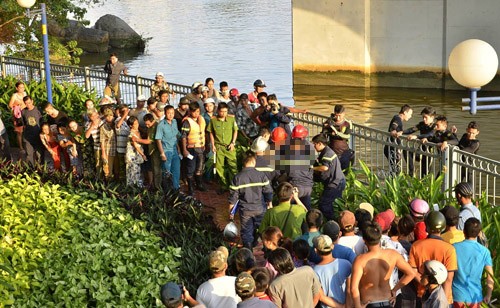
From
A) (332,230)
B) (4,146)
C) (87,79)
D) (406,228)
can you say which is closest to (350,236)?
(332,230)

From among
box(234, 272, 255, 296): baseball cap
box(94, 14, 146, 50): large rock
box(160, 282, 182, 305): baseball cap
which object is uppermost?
box(94, 14, 146, 50): large rock

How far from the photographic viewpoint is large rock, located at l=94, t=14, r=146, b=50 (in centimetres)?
4969

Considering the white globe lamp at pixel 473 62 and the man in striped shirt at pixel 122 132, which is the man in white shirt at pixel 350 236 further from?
the man in striped shirt at pixel 122 132

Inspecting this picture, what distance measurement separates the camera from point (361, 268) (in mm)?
8156

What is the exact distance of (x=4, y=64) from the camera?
24562 millimetres

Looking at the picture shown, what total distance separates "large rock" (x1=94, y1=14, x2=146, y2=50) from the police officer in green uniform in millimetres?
36206

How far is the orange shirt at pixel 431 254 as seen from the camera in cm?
834

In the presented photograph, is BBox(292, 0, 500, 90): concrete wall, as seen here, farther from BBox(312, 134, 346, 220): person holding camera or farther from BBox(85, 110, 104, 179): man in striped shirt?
BBox(312, 134, 346, 220): person holding camera

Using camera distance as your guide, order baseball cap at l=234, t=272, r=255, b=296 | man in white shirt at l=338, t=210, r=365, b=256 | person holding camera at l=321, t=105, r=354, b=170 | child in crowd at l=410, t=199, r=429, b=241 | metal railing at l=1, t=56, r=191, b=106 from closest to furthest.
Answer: baseball cap at l=234, t=272, r=255, b=296
man in white shirt at l=338, t=210, r=365, b=256
child in crowd at l=410, t=199, r=429, b=241
person holding camera at l=321, t=105, r=354, b=170
metal railing at l=1, t=56, r=191, b=106

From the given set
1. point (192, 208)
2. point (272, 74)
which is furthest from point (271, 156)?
point (272, 74)

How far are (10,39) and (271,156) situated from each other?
62.2 feet

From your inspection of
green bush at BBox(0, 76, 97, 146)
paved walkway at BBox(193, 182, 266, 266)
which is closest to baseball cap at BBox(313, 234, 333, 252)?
paved walkway at BBox(193, 182, 266, 266)

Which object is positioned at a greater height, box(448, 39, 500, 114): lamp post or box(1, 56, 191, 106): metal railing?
box(448, 39, 500, 114): lamp post

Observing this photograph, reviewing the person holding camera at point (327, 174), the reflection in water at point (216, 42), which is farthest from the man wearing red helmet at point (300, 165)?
the reflection in water at point (216, 42)
